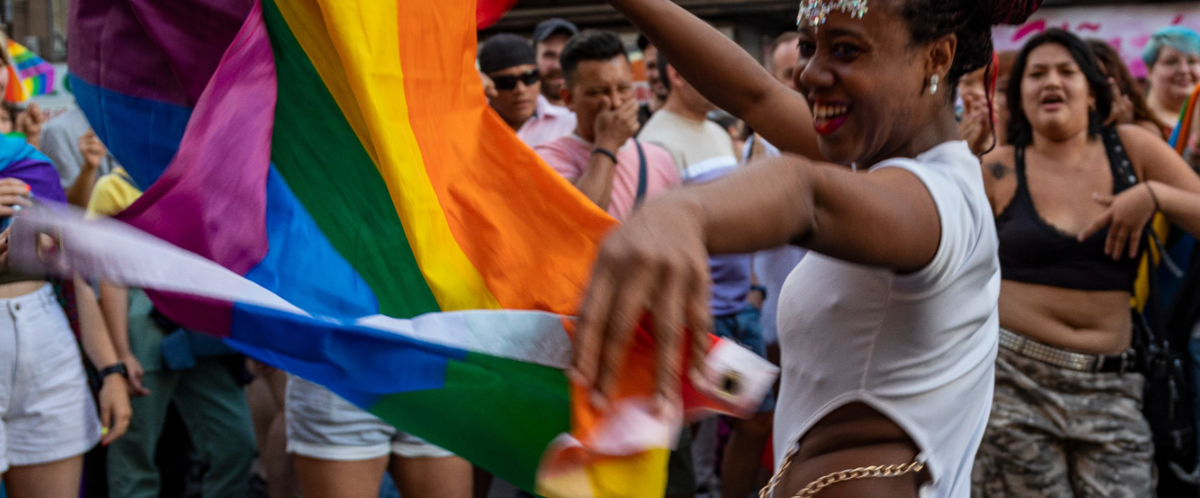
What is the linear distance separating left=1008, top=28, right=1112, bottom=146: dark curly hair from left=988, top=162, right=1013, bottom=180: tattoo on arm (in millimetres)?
139

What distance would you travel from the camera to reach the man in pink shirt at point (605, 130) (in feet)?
14.3

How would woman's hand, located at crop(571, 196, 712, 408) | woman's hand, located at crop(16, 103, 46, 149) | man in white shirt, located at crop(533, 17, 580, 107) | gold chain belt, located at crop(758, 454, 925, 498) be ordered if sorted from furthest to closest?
1. man in white shirt, located at crop(533, 17, 580, 107)
2. woman's hand, located at crop(16, 103, 46, 149)
3. gold chain belt, located at crop(758, 454, 925, 498)
4. woman's hand, located at crop(571, 196, 712, 408)

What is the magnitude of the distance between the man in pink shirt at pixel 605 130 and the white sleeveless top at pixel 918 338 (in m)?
2.48

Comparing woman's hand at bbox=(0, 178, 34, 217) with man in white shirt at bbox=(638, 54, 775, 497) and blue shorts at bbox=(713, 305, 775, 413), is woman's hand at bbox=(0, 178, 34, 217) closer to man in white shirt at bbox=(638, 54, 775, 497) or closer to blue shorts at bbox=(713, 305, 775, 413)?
man in white shirt at bbox=(638, 54, 775, 497)

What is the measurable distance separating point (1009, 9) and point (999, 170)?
8.34ft

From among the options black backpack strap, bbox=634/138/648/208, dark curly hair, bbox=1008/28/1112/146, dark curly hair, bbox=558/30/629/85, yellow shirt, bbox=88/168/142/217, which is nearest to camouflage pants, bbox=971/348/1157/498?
dark curly hair, bbox=1008/28/1112/146

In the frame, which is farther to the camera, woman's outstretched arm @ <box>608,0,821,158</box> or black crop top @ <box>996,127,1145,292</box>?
black crop top @ <box>996,127,1145,292</box>

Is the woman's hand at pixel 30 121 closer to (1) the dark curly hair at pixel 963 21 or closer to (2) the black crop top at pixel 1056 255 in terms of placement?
(2) the black crop top at pixel 1056 255

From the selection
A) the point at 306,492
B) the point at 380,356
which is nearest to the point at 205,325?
the point at 380,356

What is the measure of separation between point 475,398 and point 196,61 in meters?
1.09

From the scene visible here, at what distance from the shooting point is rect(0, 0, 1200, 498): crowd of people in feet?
4.33

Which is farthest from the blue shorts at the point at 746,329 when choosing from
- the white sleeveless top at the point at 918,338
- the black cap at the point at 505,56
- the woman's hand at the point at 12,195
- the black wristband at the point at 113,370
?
the white sleeveless top at the point at 918,338

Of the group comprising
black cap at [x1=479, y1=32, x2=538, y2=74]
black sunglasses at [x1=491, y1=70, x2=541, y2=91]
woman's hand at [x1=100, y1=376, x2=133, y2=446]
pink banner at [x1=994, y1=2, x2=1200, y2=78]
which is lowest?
woman's hand at [x1=100, y1=376, x2=133, y2=446]

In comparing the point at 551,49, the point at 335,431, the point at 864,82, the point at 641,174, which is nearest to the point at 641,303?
the point at 864,82
